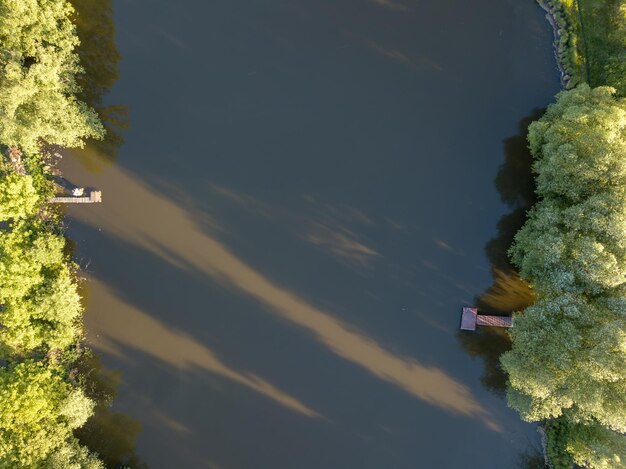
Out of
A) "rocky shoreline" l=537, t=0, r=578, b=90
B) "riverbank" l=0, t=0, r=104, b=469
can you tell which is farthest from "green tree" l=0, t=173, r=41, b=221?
"rocky shoreline" l=537, t=0, r=578, b=90

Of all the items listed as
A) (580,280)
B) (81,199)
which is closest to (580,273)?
(580,280)

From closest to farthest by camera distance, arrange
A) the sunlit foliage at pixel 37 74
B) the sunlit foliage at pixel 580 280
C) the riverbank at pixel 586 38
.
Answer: the sunlit foliage at pixel 580 280, the sunlit foliage at pixel 37 74, the riverbank at pixel 586 38

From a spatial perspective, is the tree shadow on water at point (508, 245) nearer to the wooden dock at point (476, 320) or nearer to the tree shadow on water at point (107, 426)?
the wooden dock at point (476, 320)

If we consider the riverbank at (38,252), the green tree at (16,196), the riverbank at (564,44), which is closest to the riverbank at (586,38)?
the riverbank at (564,44)

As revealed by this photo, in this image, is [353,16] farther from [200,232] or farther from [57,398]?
[57,398]

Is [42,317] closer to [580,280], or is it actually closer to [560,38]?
[580,280]
